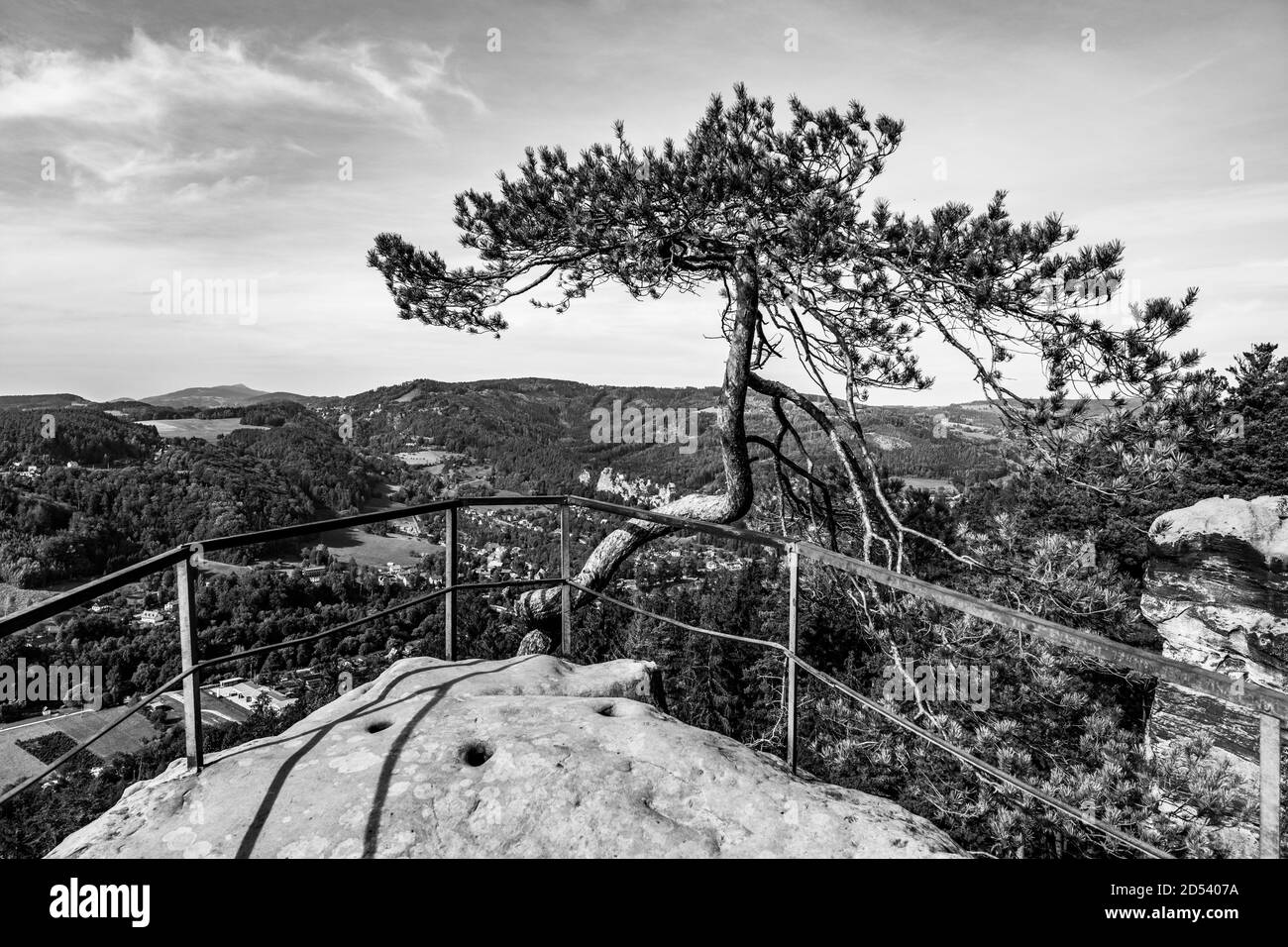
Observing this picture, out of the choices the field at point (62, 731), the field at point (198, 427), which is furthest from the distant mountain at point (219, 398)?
the field at point (62, 731)

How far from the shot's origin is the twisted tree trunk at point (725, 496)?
650cm

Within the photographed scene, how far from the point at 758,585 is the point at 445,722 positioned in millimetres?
18545

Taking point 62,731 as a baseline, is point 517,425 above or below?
above

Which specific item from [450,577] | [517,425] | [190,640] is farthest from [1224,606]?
[517,425]

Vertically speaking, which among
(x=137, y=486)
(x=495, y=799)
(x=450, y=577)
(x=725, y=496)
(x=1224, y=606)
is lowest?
(x=137, y=486)

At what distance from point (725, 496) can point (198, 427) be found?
66123mm

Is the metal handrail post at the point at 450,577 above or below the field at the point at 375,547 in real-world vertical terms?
above

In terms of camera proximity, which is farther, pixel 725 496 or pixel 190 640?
pixel 725 496

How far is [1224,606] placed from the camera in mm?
9102

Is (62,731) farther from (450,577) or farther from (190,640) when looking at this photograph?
(190,640)

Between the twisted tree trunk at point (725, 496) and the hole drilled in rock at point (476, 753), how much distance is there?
3407mm

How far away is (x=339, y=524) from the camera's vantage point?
3389 mm

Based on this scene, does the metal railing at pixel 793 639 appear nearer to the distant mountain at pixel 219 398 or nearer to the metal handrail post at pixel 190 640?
the metal handrail post at pixel 190 640
